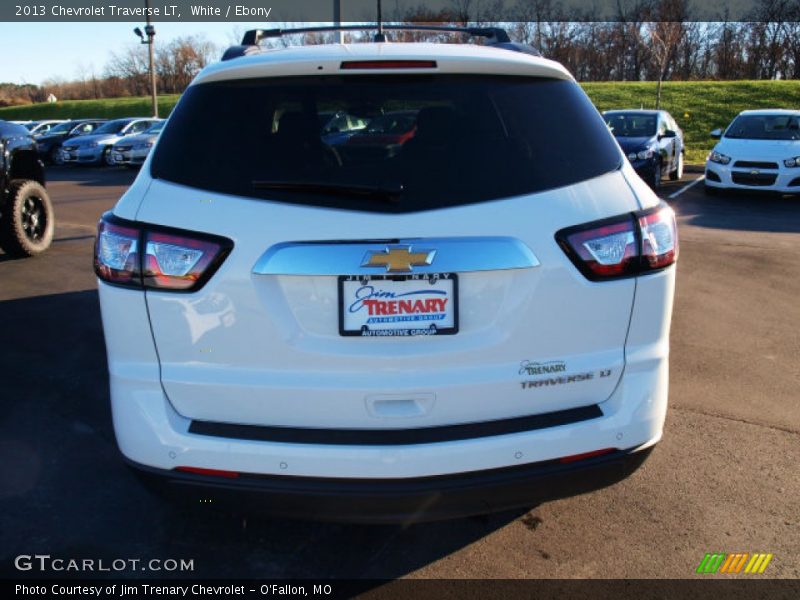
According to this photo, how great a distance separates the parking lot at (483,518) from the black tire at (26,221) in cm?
323

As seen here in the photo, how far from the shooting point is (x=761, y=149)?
13266 millimetres

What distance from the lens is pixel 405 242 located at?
213 centimetres

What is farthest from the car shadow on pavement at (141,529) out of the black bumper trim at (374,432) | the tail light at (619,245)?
the tail light at (619,245)

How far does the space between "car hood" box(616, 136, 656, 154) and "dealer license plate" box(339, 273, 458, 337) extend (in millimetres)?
12514

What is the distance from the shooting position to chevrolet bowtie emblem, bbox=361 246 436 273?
6.96 feet

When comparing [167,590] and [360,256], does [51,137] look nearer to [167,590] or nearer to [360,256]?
[167,590]

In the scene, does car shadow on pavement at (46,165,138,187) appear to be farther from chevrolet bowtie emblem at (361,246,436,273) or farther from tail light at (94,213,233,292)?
chevrolet bowtie emblem at (361,246,436,273)

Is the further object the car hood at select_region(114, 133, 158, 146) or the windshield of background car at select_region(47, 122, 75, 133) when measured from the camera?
the windshield of background car at select_region(47, 122, 75, 133)

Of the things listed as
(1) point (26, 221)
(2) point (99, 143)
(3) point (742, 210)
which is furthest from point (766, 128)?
(2) point (99, 143)

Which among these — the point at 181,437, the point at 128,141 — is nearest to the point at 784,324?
the point at 181,437

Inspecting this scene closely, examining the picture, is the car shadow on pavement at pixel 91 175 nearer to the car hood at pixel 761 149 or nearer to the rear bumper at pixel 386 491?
the car hood at pixel 761 149

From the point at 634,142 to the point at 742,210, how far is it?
2.80 metres

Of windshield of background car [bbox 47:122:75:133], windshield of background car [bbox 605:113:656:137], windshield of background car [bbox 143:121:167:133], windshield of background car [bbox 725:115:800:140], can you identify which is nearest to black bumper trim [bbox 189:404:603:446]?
windshield of background car [bbox 725:115:800:140]
